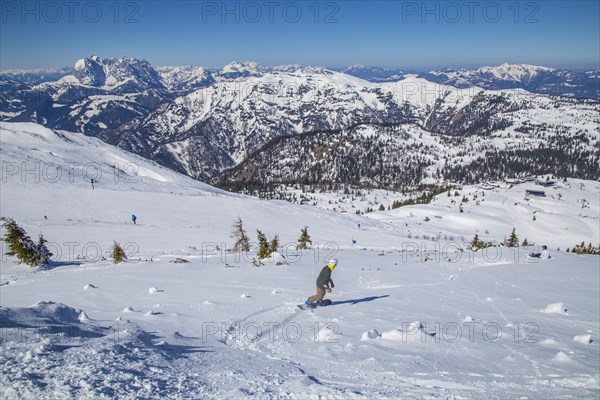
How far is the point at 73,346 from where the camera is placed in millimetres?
6348

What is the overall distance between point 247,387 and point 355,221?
5523cm

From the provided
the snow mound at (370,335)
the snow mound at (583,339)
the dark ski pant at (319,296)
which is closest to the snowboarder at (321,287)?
Answer: the dark ski pant at (319,296)

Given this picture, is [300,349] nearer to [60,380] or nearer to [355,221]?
[60,380]

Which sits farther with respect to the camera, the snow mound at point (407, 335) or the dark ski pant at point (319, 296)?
the dark ski pant at point (319, 296)

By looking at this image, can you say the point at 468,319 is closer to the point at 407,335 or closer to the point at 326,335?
the point at 407,335

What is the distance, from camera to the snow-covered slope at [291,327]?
5.82 m

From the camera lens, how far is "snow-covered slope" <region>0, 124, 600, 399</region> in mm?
5820

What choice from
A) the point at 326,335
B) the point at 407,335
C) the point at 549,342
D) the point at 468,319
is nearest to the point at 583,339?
the point at 549,342

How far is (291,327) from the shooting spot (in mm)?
10344

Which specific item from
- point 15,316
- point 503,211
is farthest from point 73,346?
point 503,211

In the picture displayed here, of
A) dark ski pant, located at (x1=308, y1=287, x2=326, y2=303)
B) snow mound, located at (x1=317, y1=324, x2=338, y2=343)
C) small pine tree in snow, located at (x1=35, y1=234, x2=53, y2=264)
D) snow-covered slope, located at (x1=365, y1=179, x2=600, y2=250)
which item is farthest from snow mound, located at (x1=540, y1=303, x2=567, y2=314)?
snow-covered slope, located at (x1=365, y1=179, x2=600, y2=250)

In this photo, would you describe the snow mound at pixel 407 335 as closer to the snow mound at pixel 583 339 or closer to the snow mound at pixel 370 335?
the snow mound at pixel 370 335

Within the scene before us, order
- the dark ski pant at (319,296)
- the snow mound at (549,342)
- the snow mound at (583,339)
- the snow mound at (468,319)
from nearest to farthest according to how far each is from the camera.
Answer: the snow mound at (549,342), the snow mound at (583,339), the snow mound at (468,319), the dark ski pant at (319,296)

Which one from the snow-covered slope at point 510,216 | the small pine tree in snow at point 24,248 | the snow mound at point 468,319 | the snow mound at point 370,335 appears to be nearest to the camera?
the snow mound at point 370,335
